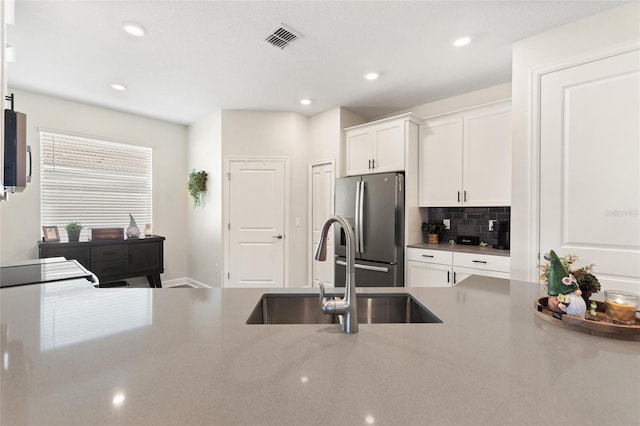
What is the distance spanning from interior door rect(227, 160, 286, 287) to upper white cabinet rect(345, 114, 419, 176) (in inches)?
39.6

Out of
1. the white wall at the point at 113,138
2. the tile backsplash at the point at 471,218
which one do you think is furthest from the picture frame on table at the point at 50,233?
the tile backsplash at the point at 471,218

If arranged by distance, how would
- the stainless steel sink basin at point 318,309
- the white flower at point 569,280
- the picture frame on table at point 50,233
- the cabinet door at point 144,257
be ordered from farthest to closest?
1. the cabinet door at point 144,257
2. the picture frame on table at point 50,233
3. the stainless steel sink basin at point 318,309
4. the white flower at point 569,280

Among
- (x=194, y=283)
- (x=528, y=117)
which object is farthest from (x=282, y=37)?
(x=194, y=283)

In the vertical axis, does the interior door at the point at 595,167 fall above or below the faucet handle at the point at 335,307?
above

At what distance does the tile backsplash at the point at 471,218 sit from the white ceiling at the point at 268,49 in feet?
4.41

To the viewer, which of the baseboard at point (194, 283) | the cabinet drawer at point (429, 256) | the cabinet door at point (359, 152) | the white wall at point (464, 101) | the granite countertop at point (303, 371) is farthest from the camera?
the baseboard at point (194, 283)

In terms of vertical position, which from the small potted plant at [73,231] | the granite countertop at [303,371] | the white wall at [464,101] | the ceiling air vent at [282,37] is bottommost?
the granite countertop at [303,371]

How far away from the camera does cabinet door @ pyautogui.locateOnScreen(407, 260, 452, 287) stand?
10.0ft

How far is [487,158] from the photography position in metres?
3.03

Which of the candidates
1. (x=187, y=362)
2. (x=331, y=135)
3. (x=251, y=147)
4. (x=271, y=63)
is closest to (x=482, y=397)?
(x=187, y=362)

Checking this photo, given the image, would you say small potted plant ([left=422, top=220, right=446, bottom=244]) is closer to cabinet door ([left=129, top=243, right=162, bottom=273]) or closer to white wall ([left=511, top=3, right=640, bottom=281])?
white wall ([left=511, top=3, right=640, bottom=281])

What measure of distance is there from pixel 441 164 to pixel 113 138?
4.32 metres

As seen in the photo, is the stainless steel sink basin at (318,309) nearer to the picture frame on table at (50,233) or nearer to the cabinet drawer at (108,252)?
the cabinet drawer at (108,252)

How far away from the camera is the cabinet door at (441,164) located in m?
3.24
